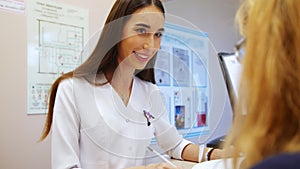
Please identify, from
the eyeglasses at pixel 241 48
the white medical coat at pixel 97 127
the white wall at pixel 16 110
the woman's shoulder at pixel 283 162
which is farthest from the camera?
the white wall at pixel 16 110

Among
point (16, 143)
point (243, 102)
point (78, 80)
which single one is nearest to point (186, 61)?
point (78, 80)

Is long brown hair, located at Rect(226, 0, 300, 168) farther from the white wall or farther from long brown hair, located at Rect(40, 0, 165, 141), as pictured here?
the white wall

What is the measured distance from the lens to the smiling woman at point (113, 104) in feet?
2.95

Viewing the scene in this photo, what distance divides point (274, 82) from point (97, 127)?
687mm

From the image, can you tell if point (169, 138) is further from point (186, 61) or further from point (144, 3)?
point (144, 3)

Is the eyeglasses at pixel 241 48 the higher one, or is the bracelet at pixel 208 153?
the eyeglasses at pixel 241 48

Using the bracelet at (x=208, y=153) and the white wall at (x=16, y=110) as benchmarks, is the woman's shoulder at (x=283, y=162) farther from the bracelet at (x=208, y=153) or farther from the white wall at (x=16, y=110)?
the white wall at (x=16, y=110)

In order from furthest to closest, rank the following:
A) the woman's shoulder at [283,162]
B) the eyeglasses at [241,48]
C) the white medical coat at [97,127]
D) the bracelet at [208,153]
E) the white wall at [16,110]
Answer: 1. the white wall at [16,110]
2. the bracelet at [208,153]
3. the white medical coat at [97,127]
4. the eyeglasses at [241,48]
5. the woman's shoulder at [283,162]

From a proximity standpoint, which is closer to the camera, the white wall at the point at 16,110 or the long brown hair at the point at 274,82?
the long brown hair at the point at 274,82

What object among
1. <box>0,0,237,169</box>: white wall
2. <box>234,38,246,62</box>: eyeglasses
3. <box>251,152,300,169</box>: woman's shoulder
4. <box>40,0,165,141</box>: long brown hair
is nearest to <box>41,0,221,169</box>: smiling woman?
<box>40,0,165,141</box>: long brown hair

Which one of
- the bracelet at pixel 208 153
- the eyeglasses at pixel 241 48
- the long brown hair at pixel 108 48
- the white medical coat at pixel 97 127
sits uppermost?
the long brown hair at pixel 108 48


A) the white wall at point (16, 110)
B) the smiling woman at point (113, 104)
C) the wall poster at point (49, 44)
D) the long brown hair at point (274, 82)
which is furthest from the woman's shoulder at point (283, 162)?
the wall poster at point (49, 44)

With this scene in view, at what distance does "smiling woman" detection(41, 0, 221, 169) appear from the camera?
0.90 meters

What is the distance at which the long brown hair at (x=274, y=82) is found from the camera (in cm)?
34
